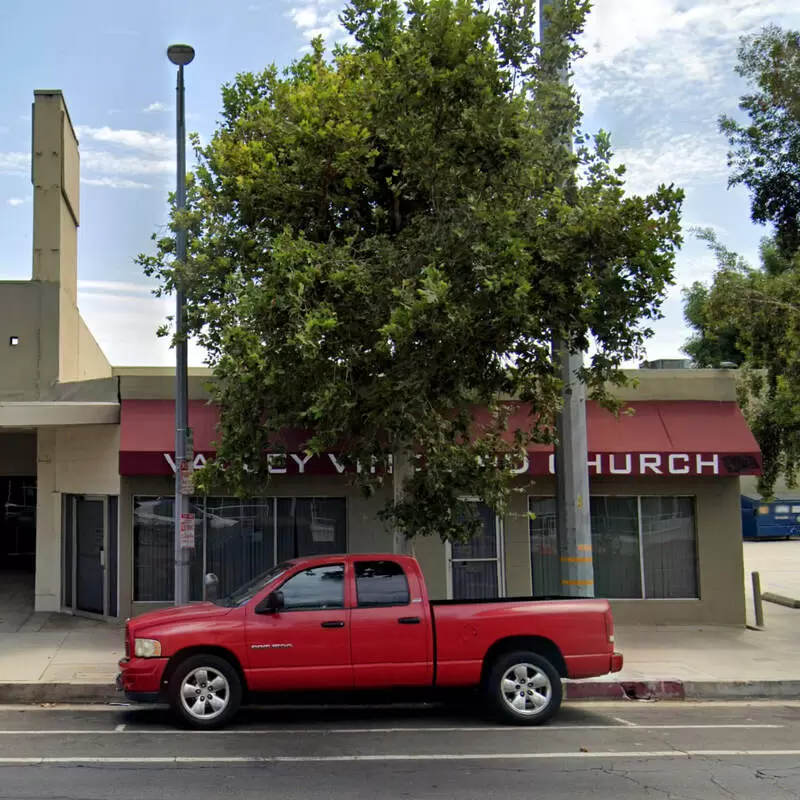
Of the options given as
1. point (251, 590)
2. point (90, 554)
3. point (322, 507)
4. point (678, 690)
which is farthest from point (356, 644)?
point (90, 554)

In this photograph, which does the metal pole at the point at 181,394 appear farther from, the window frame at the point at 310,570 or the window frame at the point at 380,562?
the window frame at the point at 380,562

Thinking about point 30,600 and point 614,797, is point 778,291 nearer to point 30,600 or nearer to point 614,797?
point 614,797

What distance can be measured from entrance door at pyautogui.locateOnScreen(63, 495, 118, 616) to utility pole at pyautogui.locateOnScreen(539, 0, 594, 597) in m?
7.60

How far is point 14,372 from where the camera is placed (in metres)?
15.5

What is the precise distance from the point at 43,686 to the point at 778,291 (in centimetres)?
1240

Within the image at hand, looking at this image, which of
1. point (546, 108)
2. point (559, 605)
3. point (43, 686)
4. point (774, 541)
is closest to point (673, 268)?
point (546, 108)

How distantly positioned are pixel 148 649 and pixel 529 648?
12.7ft

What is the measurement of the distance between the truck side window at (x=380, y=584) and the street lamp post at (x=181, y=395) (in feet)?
12.1

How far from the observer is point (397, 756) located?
7.94 meters

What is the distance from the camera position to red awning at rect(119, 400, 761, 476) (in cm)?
1405

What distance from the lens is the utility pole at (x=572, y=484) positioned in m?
11.8

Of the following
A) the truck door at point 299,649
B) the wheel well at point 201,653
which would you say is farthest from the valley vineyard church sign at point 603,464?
the wheel well at point 201,653

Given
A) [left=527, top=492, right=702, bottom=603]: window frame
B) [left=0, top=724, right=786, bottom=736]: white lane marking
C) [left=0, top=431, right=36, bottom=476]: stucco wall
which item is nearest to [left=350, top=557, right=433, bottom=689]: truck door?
[left=0, top=724, right=786, bottom=736]: white lane marking

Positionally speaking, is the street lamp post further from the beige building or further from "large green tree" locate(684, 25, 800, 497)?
"large green tree" locate(684, 25, 800, 497)
